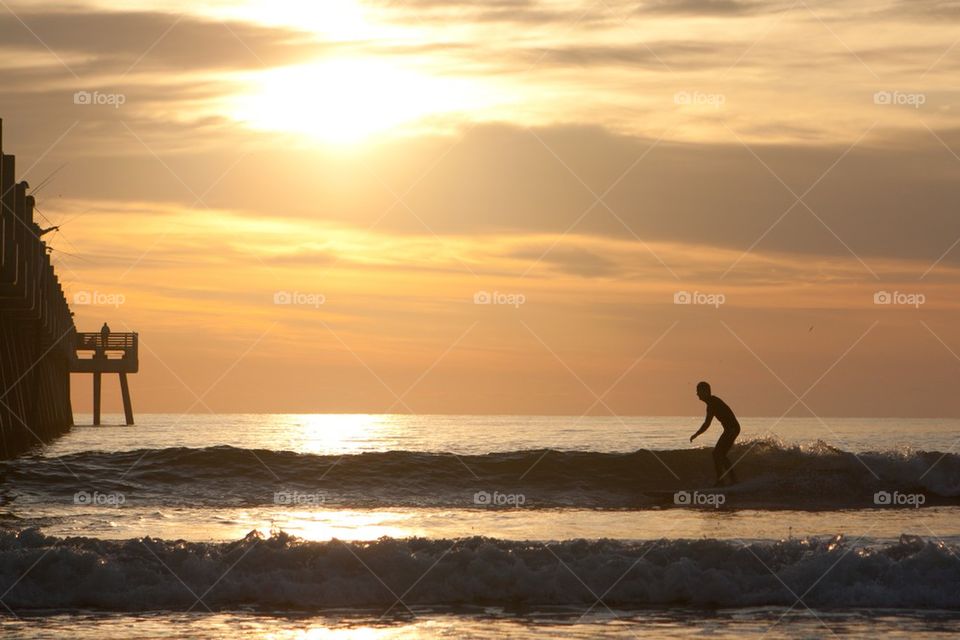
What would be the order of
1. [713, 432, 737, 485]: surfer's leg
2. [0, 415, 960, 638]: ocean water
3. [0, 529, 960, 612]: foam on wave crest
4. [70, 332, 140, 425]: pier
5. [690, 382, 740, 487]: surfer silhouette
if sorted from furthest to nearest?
[70, 332, 140, 425]: pier
[713, 432, 737, 485]: surfer's leg
[690, 382, 740, 487]: surfer silhouette
[0, 529, 960, 612]: foam on wave crest
[0, 415, 960, 638]: ocean water

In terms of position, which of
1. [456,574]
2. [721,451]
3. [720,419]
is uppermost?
[720,419]

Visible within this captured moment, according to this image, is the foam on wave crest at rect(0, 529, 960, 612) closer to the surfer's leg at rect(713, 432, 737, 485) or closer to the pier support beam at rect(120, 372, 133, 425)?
the surfer's leg at rect(713, 432, 737, 485)

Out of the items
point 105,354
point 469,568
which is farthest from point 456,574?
point 105,354

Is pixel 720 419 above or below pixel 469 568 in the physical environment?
above

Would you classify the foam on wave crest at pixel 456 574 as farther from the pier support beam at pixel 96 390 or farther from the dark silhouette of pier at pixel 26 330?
the pier support beam at pixel 96 390

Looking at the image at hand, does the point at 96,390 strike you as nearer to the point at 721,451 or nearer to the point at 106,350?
the point at 106,350

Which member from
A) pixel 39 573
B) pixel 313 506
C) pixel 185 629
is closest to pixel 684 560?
Result: pixel 185 629

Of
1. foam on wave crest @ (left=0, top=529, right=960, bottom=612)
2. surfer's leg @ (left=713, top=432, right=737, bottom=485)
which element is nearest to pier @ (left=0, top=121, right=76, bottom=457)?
foam on wave crest @ (left=0, top=529, right=960, bottom=612)

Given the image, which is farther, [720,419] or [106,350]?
[106,350]

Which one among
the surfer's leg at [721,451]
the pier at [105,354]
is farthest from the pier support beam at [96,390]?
the surfer's leg at [721,451]

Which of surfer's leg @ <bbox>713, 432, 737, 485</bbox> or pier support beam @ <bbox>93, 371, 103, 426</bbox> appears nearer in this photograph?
surfer's leg @ <bbox>713, 432, 737, 485</bbox>

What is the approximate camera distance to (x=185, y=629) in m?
13.5

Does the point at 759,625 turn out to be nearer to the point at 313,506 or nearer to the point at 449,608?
the point at 449,608

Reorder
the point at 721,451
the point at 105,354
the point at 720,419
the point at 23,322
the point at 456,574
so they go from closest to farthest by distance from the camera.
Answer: the point at 456,574, the point at 720,419, the point at 721,451, the point at 23,322, the point at 105,354
